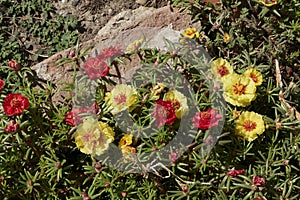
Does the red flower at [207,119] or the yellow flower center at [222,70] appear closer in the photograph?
the red flower at [207,119]

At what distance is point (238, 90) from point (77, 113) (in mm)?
881

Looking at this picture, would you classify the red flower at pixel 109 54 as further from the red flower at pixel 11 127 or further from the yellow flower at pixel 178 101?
the red flower at pixel 11 127

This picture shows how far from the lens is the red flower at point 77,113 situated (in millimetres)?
2761

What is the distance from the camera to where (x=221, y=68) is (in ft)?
9.87

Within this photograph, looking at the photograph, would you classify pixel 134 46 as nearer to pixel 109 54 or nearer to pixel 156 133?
pixel 109 54

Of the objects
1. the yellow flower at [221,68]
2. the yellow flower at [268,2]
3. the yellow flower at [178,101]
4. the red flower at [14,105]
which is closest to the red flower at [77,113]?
the red flower at [14,105]

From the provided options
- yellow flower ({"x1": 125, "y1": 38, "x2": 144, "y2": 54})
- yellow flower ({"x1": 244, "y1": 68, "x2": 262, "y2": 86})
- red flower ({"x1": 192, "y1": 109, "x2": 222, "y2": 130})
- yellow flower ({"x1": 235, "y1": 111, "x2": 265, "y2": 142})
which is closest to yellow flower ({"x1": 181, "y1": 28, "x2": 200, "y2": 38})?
yellow flower ({"x1": 125, "y1": 38, "x2": 144, "y2": 54})

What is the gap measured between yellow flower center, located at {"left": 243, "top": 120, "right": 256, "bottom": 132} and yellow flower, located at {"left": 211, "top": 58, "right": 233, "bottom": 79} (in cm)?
30

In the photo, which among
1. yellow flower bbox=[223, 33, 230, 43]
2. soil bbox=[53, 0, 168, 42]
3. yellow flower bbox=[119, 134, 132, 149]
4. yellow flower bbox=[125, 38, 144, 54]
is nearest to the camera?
yellow flower bbox=[119, 134, 132, 149]

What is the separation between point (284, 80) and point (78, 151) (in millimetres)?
1395

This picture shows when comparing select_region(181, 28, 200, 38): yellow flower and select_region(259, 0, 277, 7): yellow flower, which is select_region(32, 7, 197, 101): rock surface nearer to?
select_region(181, 28, 200, 38): yellow flower

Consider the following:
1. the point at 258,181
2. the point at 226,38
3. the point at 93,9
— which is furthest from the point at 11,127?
the point at 93,9

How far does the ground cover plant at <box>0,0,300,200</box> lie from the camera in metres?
2.72

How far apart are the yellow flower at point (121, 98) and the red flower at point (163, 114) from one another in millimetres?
216
